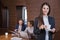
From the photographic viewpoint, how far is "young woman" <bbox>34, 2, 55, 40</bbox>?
5.47 ft

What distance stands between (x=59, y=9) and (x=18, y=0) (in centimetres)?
349

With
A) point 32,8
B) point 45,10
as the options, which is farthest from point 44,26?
point 32,8

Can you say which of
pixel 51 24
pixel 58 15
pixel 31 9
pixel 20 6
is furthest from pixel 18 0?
pixel 51 24

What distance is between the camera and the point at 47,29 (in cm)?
169

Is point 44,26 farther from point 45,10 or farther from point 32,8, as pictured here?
point 32,8

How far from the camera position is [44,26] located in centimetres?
165

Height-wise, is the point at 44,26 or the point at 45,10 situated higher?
the point at 45,10

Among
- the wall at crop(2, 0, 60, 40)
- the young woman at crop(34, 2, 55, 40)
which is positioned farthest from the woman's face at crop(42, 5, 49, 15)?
the wall at crop(2, 0, 60, 40)

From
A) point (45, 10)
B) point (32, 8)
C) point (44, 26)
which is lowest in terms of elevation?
point (44, 26)

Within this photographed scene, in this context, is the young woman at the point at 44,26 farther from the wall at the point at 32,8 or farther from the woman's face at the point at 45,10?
the wall at the point at 32,8

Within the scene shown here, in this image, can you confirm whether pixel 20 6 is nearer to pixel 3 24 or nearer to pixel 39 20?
pixel 3 24

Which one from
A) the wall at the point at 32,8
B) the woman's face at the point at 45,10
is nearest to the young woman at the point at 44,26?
the woman's face at the point at 45,10

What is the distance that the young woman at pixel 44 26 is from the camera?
1.67 metres

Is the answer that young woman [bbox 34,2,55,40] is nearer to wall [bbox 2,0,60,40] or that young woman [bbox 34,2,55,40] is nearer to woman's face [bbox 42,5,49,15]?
woman's face [bbox 42,5,49,15]
